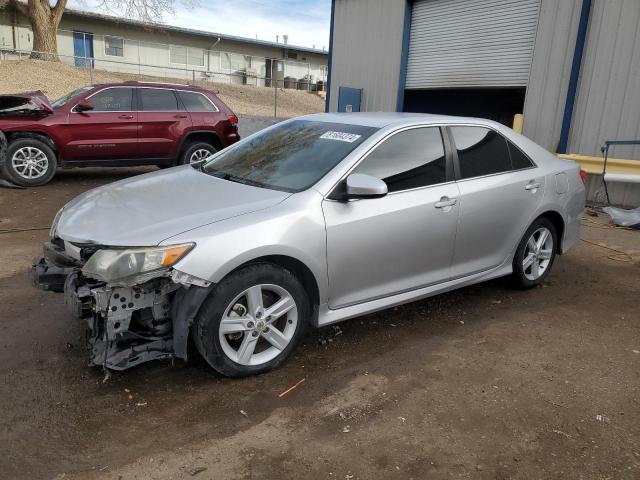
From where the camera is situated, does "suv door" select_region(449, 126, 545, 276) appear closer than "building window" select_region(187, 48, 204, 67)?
Yes

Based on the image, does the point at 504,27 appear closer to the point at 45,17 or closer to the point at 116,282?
the point at 116,282

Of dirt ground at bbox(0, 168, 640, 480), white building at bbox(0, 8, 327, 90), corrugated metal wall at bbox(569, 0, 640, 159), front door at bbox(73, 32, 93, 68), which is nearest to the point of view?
dirt ground at bbox(0, 168, 640, 480)

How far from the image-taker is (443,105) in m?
16.9

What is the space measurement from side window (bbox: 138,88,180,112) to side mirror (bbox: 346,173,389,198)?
24.4ft

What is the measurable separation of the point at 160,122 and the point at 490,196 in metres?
7.19

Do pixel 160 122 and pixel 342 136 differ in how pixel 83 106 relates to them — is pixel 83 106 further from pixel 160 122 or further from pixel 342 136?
pixel 342 136

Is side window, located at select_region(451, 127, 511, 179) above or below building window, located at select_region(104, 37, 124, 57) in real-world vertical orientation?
below

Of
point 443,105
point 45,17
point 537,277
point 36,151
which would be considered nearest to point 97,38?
point 45,17

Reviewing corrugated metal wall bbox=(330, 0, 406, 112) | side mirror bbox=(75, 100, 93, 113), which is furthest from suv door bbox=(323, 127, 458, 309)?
corrugated metal wall bbox=(330, 0, 406, 112)

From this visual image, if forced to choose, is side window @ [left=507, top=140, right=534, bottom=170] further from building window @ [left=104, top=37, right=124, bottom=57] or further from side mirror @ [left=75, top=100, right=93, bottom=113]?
building window @ [left=104, top=37, right=124, bottom=57]

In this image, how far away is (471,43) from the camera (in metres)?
11.9

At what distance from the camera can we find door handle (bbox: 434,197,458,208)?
4.03m

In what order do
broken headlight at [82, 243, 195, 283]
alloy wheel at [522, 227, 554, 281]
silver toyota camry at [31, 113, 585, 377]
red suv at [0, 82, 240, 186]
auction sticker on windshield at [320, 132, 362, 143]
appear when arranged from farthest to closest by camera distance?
red suv at [0, 82, 240, 186] < alloy wheel at [522, 227, 554, 281] < auction sticker on windshield at [320, 132, 362, 143] < silver toyota camry at [31, 113, 585, 377] < broken headlight at [82, 243, 195, 283]

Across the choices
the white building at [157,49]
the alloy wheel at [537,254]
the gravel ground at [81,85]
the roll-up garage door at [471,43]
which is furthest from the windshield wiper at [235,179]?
the white building at [157,49]
